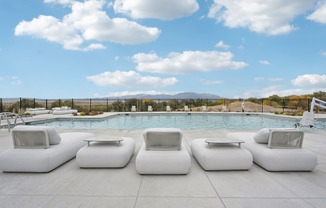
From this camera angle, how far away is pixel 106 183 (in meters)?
2.83

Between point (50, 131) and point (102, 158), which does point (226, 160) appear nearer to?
point (102, 158)

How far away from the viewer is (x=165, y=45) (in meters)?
15.3

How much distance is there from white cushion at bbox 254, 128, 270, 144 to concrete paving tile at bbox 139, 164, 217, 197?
4.20 feet

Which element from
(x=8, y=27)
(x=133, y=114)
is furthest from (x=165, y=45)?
(x=8, y=27)

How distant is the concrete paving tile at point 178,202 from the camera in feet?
7.24

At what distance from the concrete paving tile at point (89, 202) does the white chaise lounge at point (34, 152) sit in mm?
1032

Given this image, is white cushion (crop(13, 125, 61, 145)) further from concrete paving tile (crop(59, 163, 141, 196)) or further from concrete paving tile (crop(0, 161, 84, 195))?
concrete paving tile (crop(59, 163, 141, 196))

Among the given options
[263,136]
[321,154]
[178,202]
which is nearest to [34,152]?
[178,202]

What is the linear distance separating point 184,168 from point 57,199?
1642 millimetres

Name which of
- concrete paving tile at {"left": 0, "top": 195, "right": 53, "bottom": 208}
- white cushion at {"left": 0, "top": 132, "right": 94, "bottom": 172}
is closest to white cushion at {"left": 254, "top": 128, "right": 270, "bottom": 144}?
concrete paving tile at {"left": 0, "top": 195, "right": 53, "bottom": 208}

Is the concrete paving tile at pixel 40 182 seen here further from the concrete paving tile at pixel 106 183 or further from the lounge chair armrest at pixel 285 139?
the lounge chair armrest at pixel 285 139

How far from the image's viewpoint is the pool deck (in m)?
2.29

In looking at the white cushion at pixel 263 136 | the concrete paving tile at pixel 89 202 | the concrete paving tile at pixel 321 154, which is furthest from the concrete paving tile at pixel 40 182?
the concrete paving tile at pixel 321 154

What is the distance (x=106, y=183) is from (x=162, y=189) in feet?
2.51
